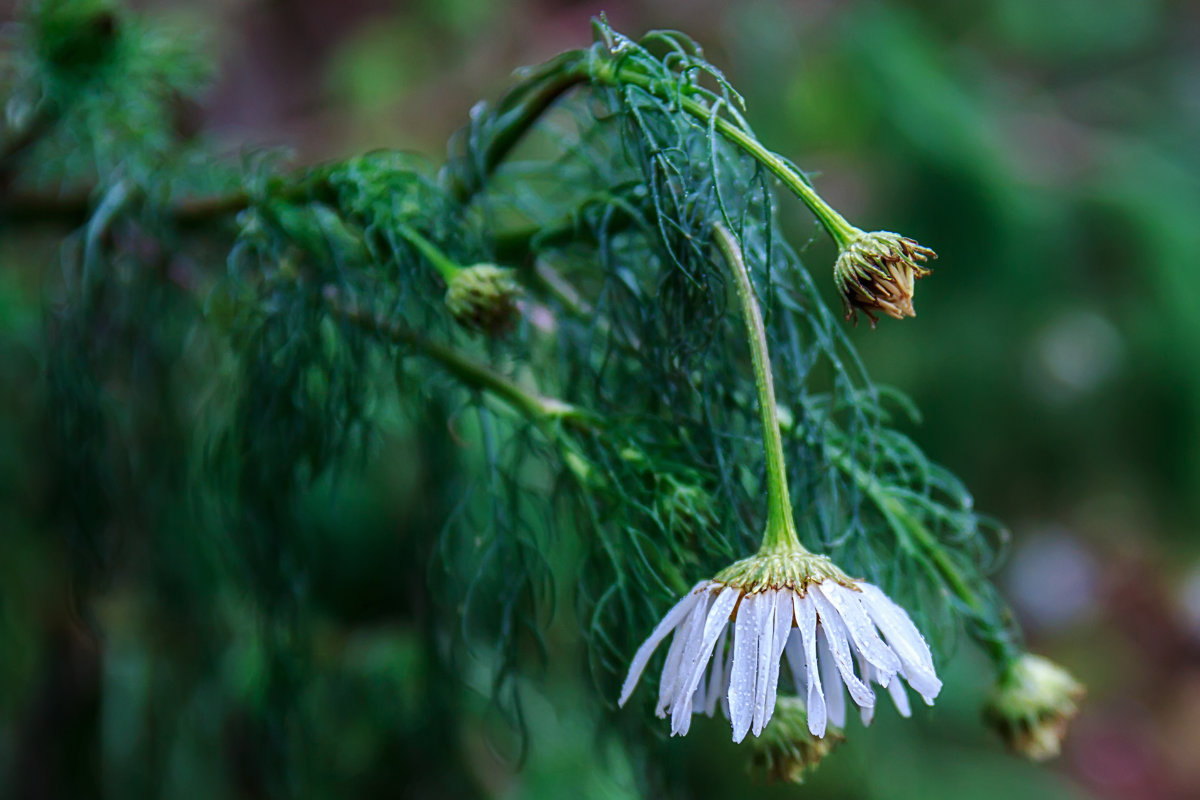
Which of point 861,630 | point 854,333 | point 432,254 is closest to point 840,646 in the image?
point 861,630

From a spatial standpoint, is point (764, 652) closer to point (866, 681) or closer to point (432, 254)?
point (866, 681)

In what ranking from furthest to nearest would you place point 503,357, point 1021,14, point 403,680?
point 1021,14, point 403,680, point 503,357

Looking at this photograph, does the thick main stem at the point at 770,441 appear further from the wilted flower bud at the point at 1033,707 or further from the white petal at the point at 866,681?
the wilted flower bud at the point at 1033,707

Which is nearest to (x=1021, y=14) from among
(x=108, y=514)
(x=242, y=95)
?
(x=242, y=95)

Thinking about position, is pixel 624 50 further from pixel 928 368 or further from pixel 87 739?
pixel 928 368

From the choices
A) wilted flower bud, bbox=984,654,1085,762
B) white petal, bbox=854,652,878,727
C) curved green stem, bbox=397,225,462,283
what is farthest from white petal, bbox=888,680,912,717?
curved green stem, bbox=397,225,462,283

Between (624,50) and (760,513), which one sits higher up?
(624,50)

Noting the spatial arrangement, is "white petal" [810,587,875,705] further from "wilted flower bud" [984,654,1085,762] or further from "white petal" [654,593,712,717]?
"wilted flower bud" [984,654,1085,762]
